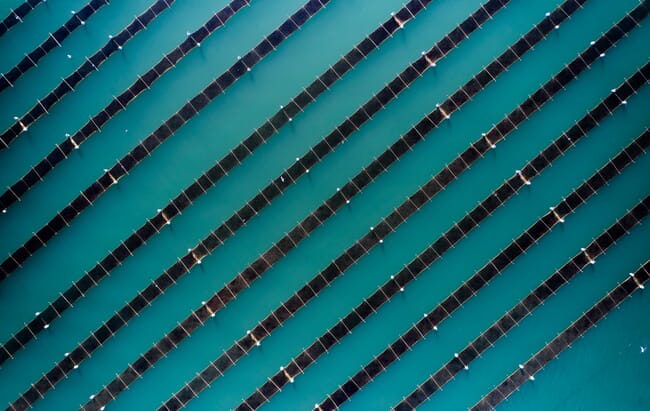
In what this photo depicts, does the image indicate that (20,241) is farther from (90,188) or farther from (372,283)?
(372,283)

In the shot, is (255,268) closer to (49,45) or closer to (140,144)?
(140,144)

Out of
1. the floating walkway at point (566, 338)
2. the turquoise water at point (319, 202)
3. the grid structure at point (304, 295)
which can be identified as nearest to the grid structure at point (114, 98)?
the turquoise water at point (319, 202)

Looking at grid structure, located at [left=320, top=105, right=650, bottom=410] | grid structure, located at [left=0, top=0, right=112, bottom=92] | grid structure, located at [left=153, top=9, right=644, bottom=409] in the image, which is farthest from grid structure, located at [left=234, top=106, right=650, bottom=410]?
grid structure, located at [left=0, top=0, right=112, bottom=92]

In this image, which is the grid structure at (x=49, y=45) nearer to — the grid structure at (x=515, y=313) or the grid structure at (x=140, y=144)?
the grid structure at (x=140, y=144)

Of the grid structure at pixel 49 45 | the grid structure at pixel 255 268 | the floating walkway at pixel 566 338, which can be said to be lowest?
the floating walkway at pixel 566 338

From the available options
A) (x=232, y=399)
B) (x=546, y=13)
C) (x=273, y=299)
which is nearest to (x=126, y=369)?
(x=232, y=399)
